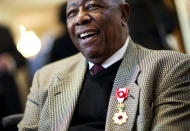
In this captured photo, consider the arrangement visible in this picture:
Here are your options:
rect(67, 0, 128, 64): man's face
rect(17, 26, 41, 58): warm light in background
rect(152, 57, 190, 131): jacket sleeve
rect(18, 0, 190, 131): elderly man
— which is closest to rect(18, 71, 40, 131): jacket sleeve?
rect(18, 0, 190, 131): elderly man

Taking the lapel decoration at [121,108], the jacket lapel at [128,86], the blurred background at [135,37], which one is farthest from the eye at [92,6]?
the blurred background at [135,37]

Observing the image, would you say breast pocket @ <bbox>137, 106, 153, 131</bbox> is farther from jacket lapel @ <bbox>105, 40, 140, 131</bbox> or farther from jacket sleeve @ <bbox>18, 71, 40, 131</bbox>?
jacket sleeve @ <bbox>18, 71, 40, 131</bbox>

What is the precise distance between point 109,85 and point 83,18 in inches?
15.0

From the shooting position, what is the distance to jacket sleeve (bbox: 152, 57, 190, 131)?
1611 millimetres

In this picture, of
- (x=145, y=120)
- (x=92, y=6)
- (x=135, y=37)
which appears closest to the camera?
(x=145, y=120)

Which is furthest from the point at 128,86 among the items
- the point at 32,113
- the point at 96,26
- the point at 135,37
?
the point at 135,37

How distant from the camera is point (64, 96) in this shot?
1975mm

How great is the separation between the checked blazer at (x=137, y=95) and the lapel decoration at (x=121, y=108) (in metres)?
0.02

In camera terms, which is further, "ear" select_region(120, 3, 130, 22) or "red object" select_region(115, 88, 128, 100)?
"ear" select_region(120, 3, 130, 22)

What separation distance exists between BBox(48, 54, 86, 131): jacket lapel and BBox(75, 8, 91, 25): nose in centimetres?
33

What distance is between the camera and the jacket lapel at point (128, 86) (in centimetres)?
170

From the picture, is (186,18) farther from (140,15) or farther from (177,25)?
(140,15)

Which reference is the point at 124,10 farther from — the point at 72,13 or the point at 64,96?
the point at 64,96

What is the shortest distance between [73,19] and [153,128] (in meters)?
0.71
